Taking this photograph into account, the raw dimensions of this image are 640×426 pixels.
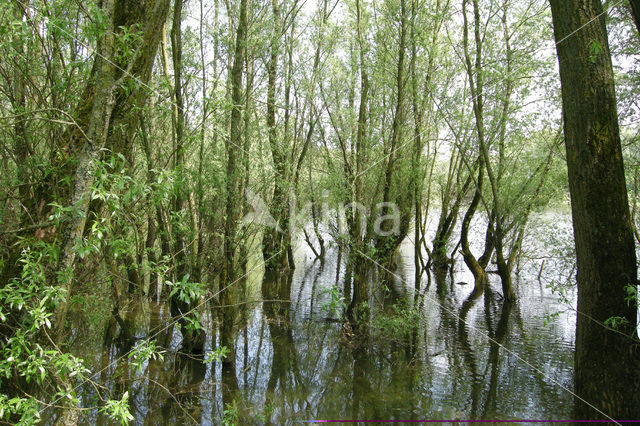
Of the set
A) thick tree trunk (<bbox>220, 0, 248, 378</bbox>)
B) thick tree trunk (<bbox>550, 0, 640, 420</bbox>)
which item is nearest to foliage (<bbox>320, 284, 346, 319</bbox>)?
thick tree trunk (<bbox>220, 0, 248, 378</bbox>)

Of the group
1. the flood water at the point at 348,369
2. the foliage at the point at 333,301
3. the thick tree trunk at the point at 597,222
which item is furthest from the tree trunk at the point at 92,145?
the thick tree trunk at the point at 597,222

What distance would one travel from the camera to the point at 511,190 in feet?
41.4

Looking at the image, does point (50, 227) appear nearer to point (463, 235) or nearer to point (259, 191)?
point (259, 191)

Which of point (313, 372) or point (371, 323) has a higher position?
point (371, 323)

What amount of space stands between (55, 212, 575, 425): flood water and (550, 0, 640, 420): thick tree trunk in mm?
748

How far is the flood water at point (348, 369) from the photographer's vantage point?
530 cm

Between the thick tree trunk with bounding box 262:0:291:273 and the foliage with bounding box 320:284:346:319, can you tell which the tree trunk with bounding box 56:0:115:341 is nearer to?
the foliage with bounding box 320:284:346:319

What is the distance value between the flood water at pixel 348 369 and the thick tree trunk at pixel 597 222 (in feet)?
2.45

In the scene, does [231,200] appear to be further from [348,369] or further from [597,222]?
[597,222]

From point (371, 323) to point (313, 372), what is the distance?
1750mm

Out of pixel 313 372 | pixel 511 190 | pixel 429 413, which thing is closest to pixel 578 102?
pixel 429 413

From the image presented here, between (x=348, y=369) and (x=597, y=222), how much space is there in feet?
13.6

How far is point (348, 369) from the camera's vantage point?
6684 millimetres

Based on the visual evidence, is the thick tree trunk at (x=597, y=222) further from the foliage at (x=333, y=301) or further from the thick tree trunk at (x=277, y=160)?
the thick tree trunk at (x=277, y=160)
